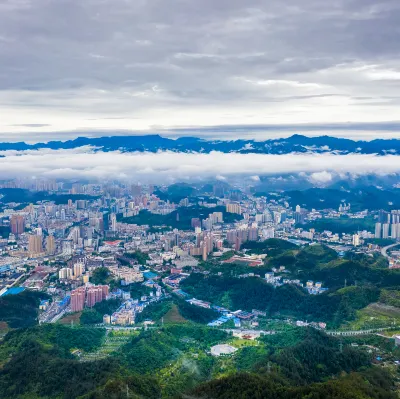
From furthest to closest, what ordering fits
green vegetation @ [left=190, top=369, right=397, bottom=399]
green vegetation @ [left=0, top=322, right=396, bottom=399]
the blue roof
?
the blue roof, green vegetation @ [left=0, top=322, right=396, bottom=399], green vegetation @ [left=190, top=369, right=397, bottom=399]

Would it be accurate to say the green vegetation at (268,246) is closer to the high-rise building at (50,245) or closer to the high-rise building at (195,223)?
the high-rise building at (195,223)

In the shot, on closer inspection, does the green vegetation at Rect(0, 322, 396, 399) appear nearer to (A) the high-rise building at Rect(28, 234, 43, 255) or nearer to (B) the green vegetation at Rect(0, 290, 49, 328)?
(B) the green vegetation at Rect(0, 290, 49, 328)

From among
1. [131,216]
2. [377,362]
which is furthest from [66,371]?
[131,216]

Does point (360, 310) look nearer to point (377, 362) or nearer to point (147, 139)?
point (377, 362)

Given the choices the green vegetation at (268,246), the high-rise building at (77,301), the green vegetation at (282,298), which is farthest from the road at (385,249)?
the high-rise building at (77,301)

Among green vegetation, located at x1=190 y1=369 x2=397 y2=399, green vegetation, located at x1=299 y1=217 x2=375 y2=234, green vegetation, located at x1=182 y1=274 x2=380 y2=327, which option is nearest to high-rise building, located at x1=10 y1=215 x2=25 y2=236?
green vegetation, located at x1=182 y1=274 x2=380 y2=327

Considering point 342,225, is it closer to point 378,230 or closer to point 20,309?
point 378,230
